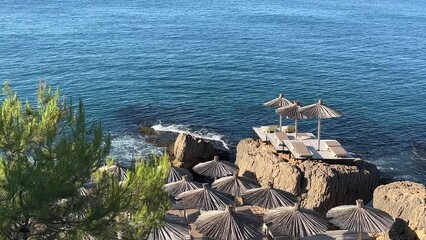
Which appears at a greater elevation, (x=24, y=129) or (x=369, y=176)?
(x=24, y=129)

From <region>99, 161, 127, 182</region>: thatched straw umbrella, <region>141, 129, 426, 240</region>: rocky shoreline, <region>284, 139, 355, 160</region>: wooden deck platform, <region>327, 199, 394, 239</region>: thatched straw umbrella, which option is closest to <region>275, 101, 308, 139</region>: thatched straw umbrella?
<region>284, 139, 355, 160</region>: wooden deck platform

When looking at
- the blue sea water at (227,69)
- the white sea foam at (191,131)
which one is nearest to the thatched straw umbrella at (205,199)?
the blue sea water at (227,69)

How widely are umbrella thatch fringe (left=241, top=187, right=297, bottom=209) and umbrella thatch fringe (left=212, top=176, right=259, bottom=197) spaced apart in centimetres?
114

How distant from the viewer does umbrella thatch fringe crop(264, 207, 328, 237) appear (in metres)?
21.4

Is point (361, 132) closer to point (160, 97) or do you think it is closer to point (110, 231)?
point (160, 97)

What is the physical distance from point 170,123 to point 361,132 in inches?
640

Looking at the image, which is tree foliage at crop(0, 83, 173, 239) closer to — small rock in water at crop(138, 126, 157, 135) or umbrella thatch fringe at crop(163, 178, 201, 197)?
umbrella thatch fringe at crop(163, 178, 201, 197)

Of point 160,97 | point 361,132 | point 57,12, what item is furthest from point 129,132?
point 57,12

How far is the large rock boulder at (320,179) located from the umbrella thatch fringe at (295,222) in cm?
577

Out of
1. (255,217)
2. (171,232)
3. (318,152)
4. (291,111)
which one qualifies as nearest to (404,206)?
(255,217)

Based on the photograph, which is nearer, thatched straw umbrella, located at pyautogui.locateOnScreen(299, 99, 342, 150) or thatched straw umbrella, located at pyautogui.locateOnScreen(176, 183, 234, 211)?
thatched straw umbrella, located at pyautogui.locateOnScreen(176, 183, 234, 211)

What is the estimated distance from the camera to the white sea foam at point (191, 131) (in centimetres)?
4209

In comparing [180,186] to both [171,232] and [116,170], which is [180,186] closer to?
[116,170]

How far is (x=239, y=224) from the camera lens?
21062 millimetres
